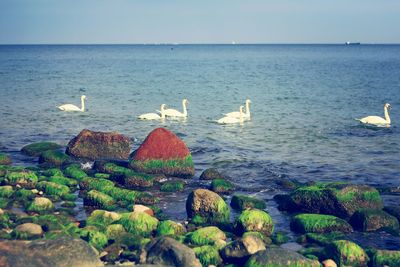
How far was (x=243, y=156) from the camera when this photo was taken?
2233 cm

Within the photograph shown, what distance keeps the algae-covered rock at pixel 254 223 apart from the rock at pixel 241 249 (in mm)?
1469

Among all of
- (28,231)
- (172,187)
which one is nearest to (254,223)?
(172,187)

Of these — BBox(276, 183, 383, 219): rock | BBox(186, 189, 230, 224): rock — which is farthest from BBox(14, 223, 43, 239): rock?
BBox(276, 183, 383, 219): rock

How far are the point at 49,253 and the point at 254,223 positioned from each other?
189 inches

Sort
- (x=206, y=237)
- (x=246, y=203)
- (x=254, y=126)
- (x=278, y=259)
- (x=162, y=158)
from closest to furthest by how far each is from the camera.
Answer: (x=278, y=259) < (x=206, y=237) < (x=246, y=203) < (x=162, y=158) < (x=254, y=126)

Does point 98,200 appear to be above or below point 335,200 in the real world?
below

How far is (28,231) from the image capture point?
11930 mm

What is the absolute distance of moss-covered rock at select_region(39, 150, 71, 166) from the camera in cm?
A: 1964

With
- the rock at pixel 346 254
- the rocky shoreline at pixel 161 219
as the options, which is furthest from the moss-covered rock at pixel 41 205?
the rock at pixel 346 254

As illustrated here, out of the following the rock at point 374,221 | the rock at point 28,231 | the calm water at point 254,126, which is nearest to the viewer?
the rock at point 28,231

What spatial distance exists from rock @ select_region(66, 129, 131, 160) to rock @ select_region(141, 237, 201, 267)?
1046 cm

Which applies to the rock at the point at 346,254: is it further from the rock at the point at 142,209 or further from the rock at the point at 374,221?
the rock at the point at 142,209

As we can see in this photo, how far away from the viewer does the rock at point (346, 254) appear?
36.5 feet

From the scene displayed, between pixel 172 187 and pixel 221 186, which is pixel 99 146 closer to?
pixel 172 187
